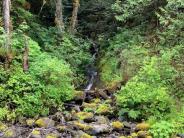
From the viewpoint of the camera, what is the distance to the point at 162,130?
38.5ft

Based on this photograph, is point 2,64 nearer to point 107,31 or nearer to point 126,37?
point 126,37

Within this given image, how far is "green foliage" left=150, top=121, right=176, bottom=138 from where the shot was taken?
11.6 metres

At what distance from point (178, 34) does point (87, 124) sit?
5.87 m

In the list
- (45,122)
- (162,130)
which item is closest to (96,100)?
(45,122)

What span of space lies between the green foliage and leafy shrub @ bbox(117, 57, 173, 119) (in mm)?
586

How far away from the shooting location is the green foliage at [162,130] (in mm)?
11641

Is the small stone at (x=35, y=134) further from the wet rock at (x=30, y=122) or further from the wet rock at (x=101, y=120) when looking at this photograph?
the wet rock at (x=101, y=120)

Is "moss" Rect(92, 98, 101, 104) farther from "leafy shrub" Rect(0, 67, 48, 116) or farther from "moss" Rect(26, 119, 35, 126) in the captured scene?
"moss" Rect(26, 119, 35, 126)

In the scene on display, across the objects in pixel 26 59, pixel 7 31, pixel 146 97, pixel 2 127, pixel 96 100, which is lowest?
pixel 2 127

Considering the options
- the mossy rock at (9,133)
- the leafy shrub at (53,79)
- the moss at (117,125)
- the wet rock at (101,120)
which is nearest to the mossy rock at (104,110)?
the wet rock at (101,120)

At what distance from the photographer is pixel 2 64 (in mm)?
13844

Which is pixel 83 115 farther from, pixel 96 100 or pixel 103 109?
pixel 96 100

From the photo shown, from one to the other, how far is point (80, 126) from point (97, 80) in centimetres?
562

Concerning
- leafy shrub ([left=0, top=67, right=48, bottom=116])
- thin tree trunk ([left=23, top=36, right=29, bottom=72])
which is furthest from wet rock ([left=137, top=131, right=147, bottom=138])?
thin tree trunk ([left=23, top=36, right=29, bottom=72])
